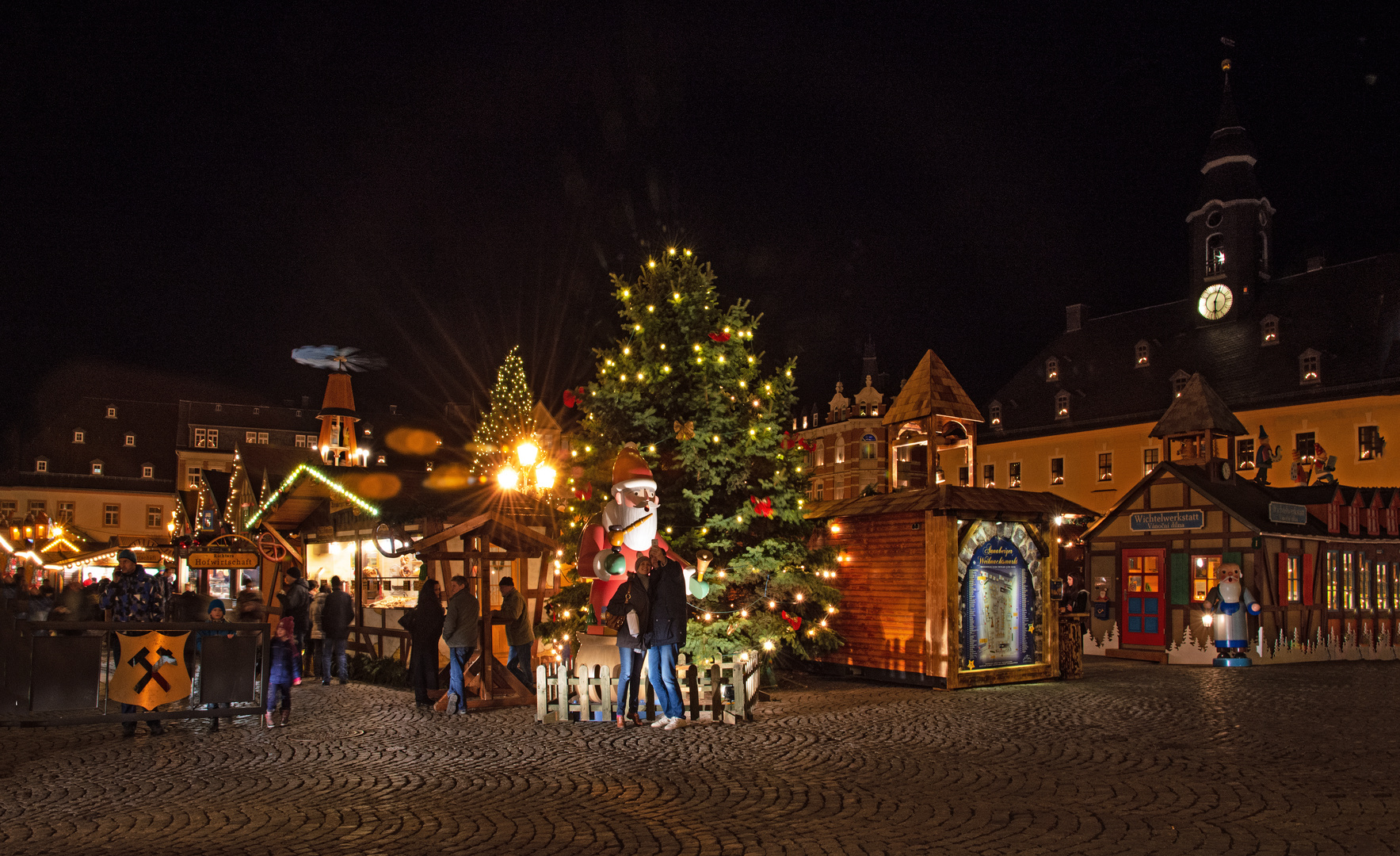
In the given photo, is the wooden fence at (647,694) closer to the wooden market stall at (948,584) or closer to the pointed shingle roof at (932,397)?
the wooden market stall at (948,584)

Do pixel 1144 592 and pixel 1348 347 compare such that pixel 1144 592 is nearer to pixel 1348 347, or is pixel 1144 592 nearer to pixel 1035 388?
pixel 1348 347

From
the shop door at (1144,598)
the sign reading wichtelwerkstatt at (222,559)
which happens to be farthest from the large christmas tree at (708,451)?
the shop door at (1144,598)

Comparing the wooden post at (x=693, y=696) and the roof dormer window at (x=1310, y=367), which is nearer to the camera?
the wooden post at (x=693, y=696)

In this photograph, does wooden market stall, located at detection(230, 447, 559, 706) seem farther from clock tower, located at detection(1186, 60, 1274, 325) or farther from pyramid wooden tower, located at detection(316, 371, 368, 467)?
Result: clock tower, located at detection(1186, 60, 1274, 325)

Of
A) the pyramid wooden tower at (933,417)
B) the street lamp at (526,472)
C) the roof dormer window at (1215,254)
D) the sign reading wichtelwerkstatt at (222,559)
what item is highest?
the roof dormer window at (1215,254)

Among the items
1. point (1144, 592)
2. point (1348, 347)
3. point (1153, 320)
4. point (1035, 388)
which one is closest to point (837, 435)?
point (1035, 388)

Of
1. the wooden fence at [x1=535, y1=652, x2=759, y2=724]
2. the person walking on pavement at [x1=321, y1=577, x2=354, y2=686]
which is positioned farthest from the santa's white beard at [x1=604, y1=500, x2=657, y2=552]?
the person walking on pavement at [x1=321, y1=577, x2=354, y2=686]

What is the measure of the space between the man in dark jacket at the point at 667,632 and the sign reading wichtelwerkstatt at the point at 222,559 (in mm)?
12614

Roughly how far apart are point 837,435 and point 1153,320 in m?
21.7

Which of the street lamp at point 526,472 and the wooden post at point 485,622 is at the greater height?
the street lamp at point 526,472

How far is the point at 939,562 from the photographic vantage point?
50.1ft

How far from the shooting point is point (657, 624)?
1135 centimetres

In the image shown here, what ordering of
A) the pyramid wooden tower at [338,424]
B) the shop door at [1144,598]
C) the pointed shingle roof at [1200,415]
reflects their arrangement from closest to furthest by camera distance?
the shop door at [1144,598] < the pointed shingle roof at [1200,415] < the pyramid wooden tower at [338,424]

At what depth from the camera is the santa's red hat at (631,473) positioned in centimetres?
1291
